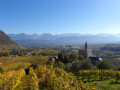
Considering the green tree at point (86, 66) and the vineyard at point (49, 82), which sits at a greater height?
the vineyard at point (49, 82)

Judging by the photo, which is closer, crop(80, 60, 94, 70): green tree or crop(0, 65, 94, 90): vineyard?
crop(0, 65, 94, 90): vineyard

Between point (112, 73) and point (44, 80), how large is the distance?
11675 mm

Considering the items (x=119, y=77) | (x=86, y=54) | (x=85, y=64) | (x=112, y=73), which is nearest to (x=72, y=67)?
(x=85, y=64)

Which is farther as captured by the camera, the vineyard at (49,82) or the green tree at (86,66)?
the green tree at (86,66)

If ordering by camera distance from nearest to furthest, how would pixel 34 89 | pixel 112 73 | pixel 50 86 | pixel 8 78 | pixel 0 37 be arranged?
pixel 34 89
pixel 50 86
pixel 8 78
pixel 112 73
pixel 0 37

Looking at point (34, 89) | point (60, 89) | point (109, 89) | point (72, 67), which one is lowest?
point (72, 67)

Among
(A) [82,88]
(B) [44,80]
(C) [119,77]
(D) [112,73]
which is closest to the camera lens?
(A) [82,88]

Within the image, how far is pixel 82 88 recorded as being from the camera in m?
7.53

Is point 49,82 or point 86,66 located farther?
point 86,66

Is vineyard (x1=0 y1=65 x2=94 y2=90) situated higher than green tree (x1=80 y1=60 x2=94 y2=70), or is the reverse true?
vineyard (x1=0 y1=65 x2=94 y2=90)

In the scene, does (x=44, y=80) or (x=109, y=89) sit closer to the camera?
(x=109, y=89)

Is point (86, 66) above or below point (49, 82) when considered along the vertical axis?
below

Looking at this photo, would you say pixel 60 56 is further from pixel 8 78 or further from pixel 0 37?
pixel 0 37

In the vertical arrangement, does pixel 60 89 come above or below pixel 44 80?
above
